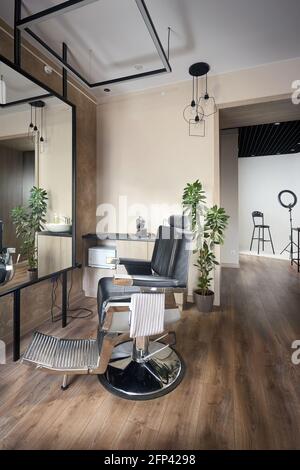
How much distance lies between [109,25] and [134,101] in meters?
1.16

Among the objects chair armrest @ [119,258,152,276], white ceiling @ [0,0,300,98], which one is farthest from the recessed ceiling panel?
chair armrest @ [119,258,152,276]

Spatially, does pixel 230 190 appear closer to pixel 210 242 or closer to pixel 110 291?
pixel 210 242

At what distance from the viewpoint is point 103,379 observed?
160cm

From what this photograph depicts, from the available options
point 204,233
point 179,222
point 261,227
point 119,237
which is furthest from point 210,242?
point 261,227

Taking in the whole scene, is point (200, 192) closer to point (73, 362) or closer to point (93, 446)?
point (73, 362)

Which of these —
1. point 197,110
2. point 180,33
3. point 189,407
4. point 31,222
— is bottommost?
point 189,407

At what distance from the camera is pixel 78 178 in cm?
299

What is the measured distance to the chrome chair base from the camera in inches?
58.1

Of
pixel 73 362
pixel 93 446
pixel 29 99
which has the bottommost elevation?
pixel 93 446

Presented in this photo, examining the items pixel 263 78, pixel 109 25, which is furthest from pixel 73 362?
pixel 263 78

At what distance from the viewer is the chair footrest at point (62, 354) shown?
4.76 feet

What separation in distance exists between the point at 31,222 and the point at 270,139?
5115mm

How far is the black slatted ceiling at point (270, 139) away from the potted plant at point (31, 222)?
3.92 m

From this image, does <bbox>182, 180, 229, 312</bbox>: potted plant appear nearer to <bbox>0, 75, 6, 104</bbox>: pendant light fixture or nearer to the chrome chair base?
the chrome chair base
